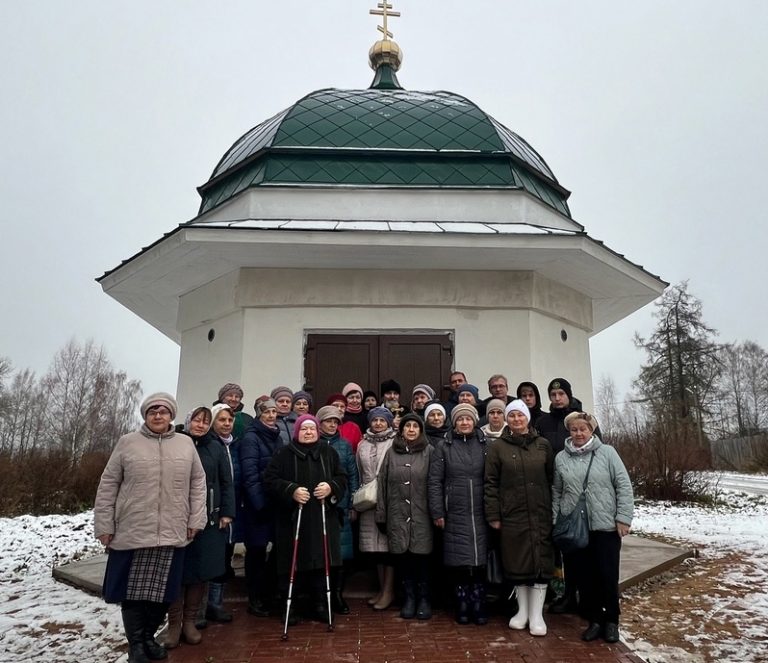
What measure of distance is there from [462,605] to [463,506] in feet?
2.42

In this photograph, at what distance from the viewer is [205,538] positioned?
3.96 metres

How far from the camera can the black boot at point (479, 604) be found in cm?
423

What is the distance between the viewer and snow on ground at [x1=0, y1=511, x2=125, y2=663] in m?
4.08

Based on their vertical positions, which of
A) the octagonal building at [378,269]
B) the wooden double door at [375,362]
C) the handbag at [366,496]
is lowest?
the handbag at [366,496]

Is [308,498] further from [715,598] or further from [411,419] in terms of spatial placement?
[715,598]

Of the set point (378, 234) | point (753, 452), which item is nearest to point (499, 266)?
point (378, 234)

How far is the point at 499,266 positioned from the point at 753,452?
75.7 feet

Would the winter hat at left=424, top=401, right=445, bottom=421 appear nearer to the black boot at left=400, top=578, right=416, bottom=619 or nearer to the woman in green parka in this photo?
the woman in green parka

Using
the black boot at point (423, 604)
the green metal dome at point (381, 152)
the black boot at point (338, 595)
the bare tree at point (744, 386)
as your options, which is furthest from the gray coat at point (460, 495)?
the bare tree at point (744, 386)

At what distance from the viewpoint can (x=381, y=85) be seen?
1125cm

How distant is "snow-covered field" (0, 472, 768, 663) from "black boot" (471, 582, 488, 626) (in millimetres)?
1028

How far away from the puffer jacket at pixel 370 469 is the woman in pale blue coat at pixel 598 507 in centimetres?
133

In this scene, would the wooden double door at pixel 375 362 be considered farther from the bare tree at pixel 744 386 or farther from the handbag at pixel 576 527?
the bare tree at pixel 744 386

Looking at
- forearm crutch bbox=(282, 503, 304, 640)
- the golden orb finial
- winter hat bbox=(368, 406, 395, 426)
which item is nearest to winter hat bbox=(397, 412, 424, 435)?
winter hat bbox=(368, 406, 395, 426)
